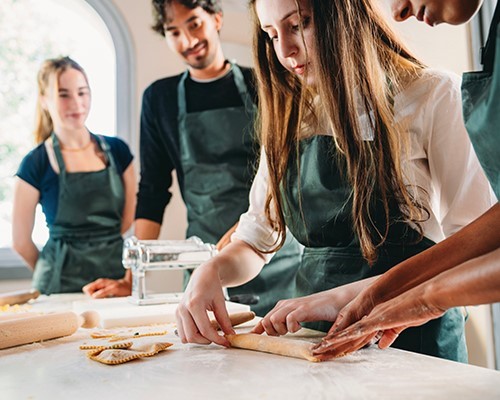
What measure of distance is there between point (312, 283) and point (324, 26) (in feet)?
1.64

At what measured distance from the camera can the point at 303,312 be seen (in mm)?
1019

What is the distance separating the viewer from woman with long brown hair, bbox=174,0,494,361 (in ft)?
3.54

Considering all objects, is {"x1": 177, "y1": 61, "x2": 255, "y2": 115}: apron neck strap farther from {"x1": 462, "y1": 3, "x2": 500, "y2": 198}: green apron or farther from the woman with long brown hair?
{"x1": 462, "y1": 3, "x2": 500, "y2": 198}: green apron

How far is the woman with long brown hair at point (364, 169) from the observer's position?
1.08 meters

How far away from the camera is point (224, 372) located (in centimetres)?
81

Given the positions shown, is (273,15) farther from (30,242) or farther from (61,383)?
(30,242)

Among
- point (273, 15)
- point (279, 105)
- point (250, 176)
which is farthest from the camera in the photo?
point (250, 176)

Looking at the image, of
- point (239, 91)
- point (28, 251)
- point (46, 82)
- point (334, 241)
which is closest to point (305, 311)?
point (334, 241)

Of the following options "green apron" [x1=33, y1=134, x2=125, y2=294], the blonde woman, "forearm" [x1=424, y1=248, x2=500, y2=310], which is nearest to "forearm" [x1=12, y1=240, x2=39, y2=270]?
the blonde woman

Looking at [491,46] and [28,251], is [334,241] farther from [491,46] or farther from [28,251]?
[28,251]

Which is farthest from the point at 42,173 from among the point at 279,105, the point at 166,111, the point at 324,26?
the point at 324,26

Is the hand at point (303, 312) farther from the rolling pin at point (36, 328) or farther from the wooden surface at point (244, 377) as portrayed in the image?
the rolling pin at point (36, 328)

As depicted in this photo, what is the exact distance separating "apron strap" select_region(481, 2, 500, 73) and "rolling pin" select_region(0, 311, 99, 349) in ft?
2.77

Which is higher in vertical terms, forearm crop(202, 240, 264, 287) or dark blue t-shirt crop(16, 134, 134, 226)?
dark blue t-shirt crop(16, 134, 134, 226)
